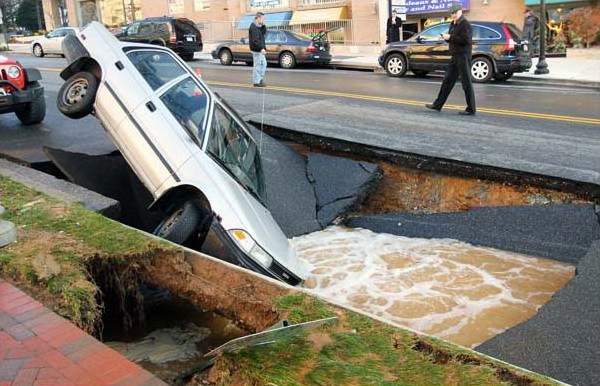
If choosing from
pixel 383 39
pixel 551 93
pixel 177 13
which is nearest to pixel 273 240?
pixel 551 93

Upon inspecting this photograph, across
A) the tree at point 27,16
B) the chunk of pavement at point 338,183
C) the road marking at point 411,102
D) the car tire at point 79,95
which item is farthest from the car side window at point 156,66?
the tree at point 27,16

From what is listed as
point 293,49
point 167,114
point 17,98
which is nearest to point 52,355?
point 167,114

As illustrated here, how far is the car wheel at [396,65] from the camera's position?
19.2 metres

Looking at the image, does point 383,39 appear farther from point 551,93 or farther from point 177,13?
point 177,13

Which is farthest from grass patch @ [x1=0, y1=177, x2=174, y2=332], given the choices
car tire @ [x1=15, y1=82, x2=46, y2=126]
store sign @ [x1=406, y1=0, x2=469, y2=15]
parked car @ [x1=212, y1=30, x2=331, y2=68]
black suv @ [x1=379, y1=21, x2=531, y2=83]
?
store sign @ [x1=406, y1=0, x2=469, y2=15]

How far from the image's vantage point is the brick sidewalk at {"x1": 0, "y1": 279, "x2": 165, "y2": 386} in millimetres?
2990

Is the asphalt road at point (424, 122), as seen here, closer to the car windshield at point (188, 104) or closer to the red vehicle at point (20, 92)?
the red vehicle at point (20, 92)

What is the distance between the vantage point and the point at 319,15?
31.0 m

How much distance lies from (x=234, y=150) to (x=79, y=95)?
6.00 ft

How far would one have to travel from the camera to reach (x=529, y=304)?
18.2 ft

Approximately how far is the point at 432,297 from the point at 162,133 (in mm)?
2984

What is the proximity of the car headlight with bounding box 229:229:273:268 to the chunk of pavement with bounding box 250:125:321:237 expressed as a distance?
81.8 inches

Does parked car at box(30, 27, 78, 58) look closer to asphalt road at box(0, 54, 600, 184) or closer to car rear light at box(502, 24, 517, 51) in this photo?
asphalt road at box(0, 54, 600, 184)

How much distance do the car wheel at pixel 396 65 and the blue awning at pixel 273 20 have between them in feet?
46.3
